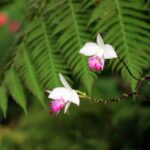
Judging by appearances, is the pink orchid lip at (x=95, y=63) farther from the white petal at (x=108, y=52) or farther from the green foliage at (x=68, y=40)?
the green foliage at (x=68, y=40)

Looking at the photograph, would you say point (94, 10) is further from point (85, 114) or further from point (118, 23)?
point (85, 114)

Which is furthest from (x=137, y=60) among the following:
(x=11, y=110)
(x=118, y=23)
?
(x=11, y=110)

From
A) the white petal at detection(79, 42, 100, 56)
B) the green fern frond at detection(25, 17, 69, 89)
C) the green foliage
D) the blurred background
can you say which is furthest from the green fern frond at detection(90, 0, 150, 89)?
the blurred background

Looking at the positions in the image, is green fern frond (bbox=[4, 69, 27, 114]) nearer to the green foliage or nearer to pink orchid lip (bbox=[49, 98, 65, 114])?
the green foliage

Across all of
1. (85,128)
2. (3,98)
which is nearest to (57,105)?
(3,98)

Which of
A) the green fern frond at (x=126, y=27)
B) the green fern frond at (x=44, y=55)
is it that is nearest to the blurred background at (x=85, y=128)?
the green fern frond at (x=44, y=55)
